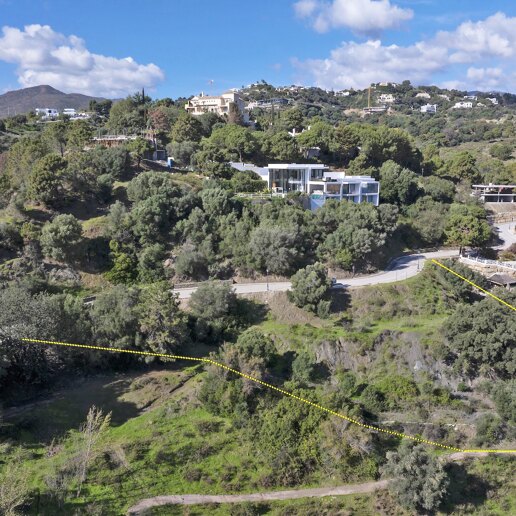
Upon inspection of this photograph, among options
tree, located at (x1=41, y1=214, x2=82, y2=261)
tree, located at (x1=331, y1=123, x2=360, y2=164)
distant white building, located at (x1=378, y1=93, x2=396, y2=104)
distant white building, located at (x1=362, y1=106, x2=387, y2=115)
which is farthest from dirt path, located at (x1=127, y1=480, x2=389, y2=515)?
distant white building, located at (x1=378, y1=93, x2=396, y2=104)

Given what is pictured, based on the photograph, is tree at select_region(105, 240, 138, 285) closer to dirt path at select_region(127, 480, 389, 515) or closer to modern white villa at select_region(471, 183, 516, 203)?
dirt path at select_region(127, 480, 389, 515)

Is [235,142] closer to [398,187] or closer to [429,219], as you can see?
[398,187]

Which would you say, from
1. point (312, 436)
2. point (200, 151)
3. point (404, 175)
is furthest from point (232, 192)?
point (312, 436)

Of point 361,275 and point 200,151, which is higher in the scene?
point 200,151

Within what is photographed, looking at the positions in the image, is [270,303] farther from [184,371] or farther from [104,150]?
[104,150]

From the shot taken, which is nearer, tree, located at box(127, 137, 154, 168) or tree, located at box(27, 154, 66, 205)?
tree, located at box(27, 154, 66, 205)

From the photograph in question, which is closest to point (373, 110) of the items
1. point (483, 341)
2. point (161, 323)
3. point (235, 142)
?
point (235, 142)
